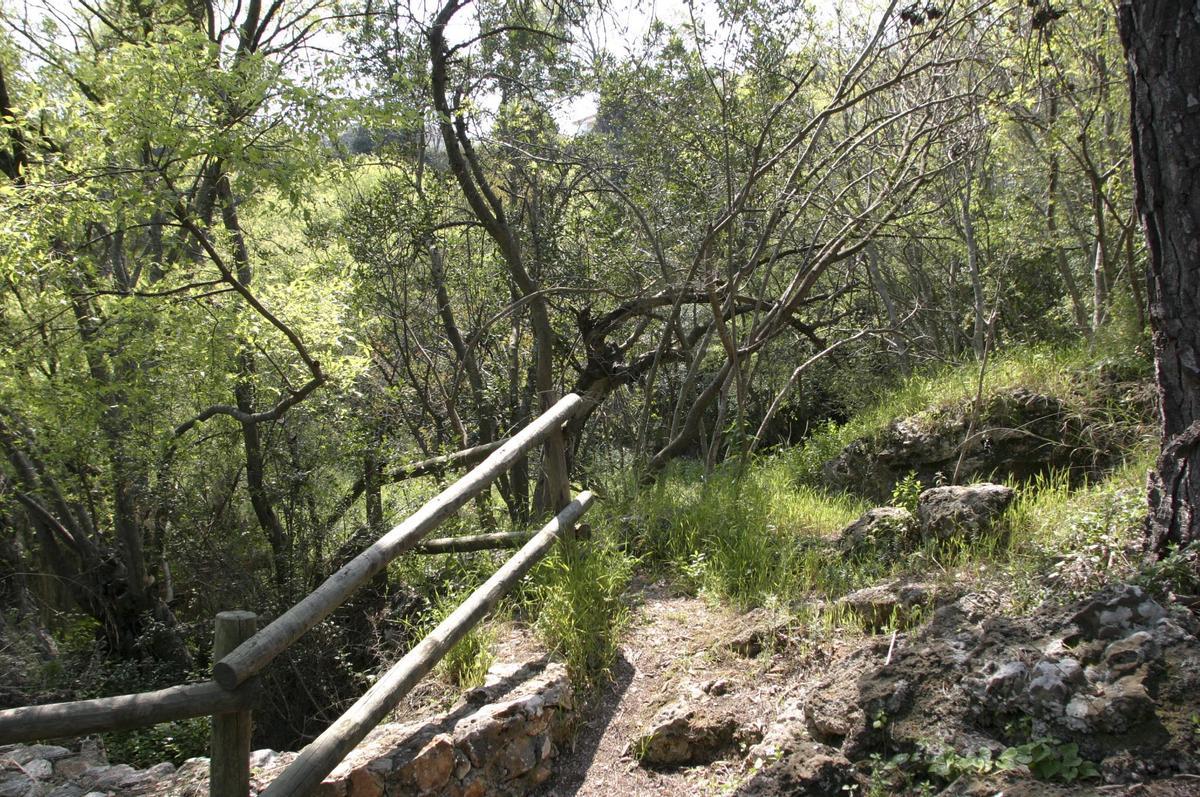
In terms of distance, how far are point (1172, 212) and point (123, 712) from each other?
155 inches

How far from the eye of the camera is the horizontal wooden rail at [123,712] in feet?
8.80

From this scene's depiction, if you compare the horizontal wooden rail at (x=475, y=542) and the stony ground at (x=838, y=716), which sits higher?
the horizontal wooden rail at (x=475, y=542)

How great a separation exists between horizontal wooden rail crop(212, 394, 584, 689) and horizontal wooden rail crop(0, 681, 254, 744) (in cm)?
7

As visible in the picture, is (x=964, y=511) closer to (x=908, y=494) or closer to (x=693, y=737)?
(x=908, y=494)

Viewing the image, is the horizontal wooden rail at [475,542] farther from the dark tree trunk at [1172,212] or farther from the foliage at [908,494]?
the dark tree trunk at [1172,212]

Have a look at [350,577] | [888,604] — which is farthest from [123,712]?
[888,604]

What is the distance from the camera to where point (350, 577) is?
309 centimetres

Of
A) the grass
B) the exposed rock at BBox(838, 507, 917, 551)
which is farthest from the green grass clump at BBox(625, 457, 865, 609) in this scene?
the exposed rock at BBox(838, 507, 917, 551)

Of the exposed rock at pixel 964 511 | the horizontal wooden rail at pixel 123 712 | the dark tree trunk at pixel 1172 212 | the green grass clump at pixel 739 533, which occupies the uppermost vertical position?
the dark tree trunk at pixel 1172 212

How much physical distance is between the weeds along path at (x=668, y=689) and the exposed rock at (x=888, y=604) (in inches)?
8.3

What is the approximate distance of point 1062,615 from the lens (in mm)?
2900

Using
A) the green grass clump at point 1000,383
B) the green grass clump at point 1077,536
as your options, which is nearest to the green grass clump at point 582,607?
the green grass clump at point 1077,536

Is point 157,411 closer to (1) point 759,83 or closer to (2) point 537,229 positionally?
(2) point 537,229

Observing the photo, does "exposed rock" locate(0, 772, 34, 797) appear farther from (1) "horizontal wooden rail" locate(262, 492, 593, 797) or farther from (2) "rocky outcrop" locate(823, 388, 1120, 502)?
(2) "rocky outcrop" locate(823, 388, 1120, 502)
